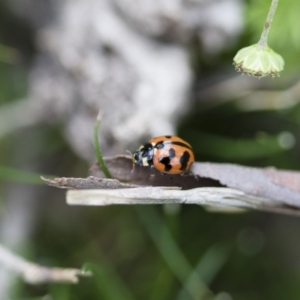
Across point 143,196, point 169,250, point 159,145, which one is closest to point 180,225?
point 169,250

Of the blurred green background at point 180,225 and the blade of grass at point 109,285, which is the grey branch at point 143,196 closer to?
the blade of grass at point 109,285

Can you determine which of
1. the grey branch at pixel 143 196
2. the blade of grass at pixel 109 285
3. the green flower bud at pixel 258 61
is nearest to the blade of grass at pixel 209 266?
the blade of grass at pixel 109 285

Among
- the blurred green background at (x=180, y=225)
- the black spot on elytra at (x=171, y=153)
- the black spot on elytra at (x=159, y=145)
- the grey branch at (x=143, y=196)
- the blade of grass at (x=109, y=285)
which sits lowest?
the grey branch at (x=143, y=196)

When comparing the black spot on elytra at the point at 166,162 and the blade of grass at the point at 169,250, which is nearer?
the black spot on elytra at the point at 166,162

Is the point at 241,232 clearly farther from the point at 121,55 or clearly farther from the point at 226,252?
the point at 121,55

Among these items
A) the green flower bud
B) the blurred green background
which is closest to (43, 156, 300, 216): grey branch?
the green flower bud

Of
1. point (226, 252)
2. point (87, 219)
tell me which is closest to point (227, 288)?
point (226, 252)
